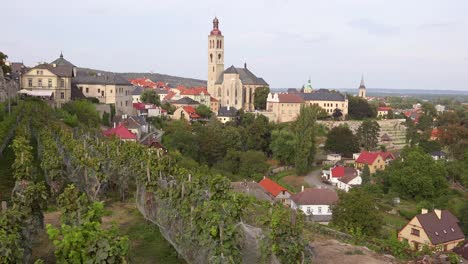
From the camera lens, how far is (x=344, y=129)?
2719 inches

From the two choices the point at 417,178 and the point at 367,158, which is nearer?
the point at 417,178

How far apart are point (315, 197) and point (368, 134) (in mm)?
37888

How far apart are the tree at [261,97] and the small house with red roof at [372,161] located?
35575mm

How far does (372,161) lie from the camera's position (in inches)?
2404

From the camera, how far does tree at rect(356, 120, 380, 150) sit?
2958 inches

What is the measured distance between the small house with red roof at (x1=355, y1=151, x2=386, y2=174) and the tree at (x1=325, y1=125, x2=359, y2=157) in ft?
16.2

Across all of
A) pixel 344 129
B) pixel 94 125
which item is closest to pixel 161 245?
pixel 94 125

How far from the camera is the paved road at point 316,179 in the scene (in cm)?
5333

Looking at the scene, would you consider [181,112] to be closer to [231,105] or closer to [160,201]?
[231,105]

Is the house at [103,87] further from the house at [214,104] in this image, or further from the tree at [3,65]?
the house at [214,104]

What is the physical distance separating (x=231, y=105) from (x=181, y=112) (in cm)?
2012

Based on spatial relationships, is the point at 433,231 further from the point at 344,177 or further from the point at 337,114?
the point at 337,114

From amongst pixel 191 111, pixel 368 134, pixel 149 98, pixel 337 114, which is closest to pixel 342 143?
pixel 368 134

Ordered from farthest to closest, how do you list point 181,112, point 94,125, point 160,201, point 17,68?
1. point 181,112
2. point 17,68
3. point 94,125
4. point 160,201
